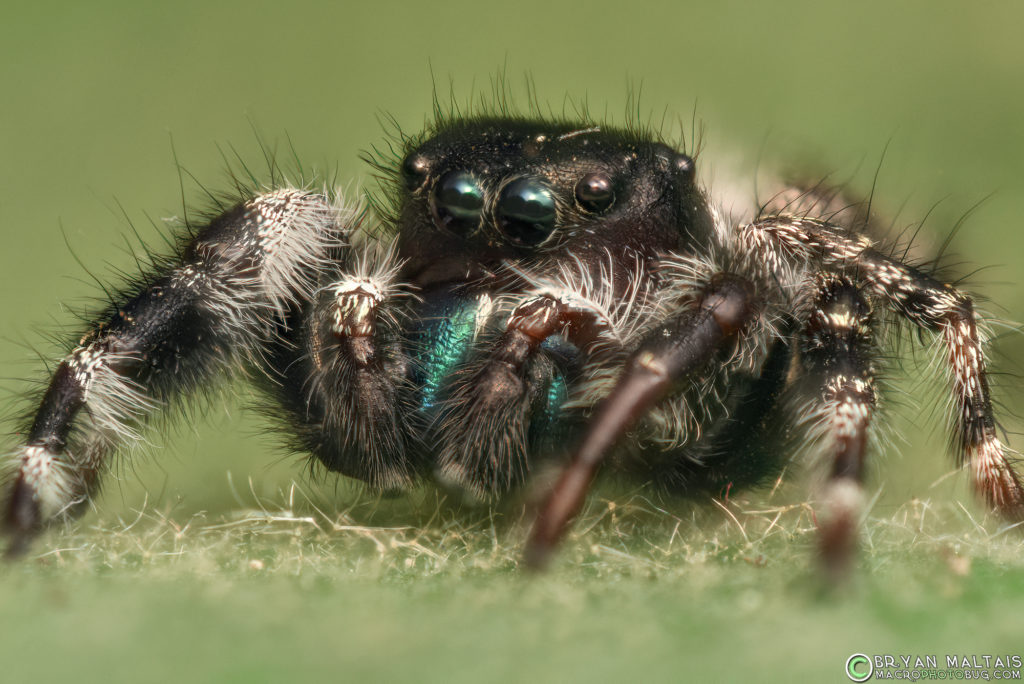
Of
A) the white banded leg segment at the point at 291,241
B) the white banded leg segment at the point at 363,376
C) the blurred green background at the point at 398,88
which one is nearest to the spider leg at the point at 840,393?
the white banded leg segment at the point at 363,376

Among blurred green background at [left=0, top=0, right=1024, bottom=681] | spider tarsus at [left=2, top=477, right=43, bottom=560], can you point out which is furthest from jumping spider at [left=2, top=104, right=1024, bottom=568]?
blurred green background at [left=0, top=0, right=1024, bottom=681]

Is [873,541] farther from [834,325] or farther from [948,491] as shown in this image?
[948,491]

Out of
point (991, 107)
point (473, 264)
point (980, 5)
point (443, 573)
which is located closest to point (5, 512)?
point (443, 573)

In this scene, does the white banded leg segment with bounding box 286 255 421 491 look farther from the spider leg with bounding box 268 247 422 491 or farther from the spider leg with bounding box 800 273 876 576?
the spider leg with bounding box 800 273 876 576

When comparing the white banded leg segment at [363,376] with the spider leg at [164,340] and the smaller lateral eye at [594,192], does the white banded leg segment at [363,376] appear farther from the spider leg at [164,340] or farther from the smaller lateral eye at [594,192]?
the smaller lateral eye at [594,192]

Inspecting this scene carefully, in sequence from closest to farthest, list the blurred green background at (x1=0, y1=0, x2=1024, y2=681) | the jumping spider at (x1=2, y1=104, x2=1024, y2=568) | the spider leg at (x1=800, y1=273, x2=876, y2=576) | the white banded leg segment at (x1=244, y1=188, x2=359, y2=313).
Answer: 1. the spider leg at (x1=800, y1=273, x2=876, y2=576)
2. the jumping spider at (x1=2, y1=104, x2=1024, y2=568)
3. the white banded leg segment at (x1=244, y1=188, x2=359, y2=313)
4. the blurred green background at (x1=0, y1=0, x2=1024, y2=681)

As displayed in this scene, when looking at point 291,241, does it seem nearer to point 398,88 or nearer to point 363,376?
point 363,376
